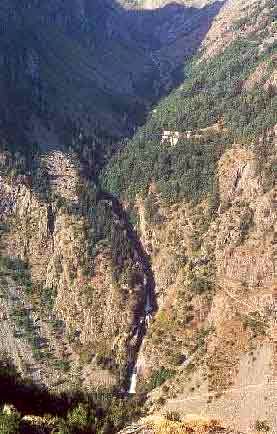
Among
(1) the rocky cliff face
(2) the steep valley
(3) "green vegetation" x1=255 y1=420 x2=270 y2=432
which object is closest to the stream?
(2) the steep valley

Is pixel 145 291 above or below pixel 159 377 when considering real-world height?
above

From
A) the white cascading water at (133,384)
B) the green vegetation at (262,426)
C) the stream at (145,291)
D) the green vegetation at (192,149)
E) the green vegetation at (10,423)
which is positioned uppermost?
the green vegetation at (192,149)

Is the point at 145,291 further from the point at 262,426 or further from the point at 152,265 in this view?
the point at 262,426

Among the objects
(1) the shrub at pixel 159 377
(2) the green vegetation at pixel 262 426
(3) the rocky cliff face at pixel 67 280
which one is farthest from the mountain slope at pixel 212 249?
(3) the rocky cliff face at pixel 67 280

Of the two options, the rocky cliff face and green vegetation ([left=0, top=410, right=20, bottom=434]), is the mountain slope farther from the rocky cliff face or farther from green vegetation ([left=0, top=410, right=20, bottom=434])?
green vegetation ([left=0, top=410, right=20, bottom=434])

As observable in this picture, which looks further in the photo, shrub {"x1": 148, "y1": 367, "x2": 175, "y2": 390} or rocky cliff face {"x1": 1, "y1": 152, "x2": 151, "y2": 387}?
rocky cliff face {"x1": 1, "y1": 152, "x2": 151, "y2": 387}

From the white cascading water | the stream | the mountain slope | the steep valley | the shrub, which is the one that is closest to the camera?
the mountain slope

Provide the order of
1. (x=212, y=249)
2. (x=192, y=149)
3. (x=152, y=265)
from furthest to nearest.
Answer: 1. (x=192, y=149)
2. (x=152, y=265)
3. (x=212, y=249)

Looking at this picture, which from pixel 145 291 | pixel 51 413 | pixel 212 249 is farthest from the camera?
pixel 145 291

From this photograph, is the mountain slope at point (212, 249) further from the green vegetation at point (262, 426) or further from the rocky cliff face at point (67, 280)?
the rocky cliff face at point (67, 280)

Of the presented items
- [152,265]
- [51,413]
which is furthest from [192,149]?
[51,413]

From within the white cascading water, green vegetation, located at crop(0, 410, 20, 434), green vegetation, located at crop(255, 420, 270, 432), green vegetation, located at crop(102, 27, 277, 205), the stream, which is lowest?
green vegetation, located at crop(255, 420, 270, 432)
